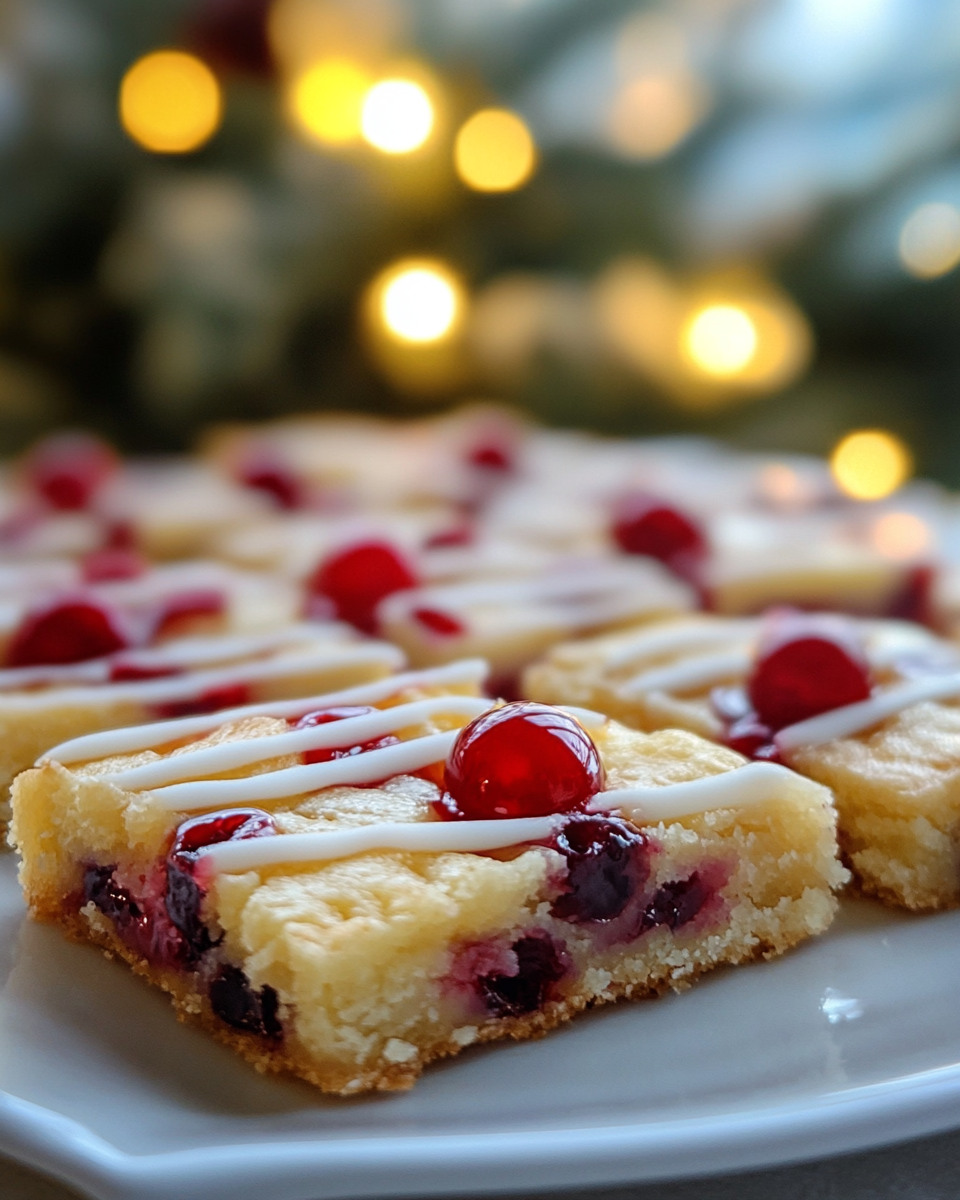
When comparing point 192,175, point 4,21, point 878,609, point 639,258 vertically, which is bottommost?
point 878,609

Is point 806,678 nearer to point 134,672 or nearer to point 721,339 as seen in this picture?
point 134,672

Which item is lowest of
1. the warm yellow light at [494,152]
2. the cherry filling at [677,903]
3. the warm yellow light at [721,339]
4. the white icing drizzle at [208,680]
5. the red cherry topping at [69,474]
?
the cherry filling at [677,903]

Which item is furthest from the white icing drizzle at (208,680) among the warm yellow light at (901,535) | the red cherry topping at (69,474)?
the red cherry topping at (69,474)

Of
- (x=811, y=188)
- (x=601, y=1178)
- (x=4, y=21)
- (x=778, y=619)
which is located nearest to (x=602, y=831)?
(x=601, y=1178)

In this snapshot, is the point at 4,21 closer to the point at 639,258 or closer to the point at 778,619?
the point at 639,258

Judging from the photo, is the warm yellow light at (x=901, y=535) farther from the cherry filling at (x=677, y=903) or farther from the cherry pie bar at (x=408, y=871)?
the cherry filling at (x=677, y=903)

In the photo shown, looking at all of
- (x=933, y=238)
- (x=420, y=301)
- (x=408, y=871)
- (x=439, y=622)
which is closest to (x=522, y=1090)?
(x=408, y=871)
